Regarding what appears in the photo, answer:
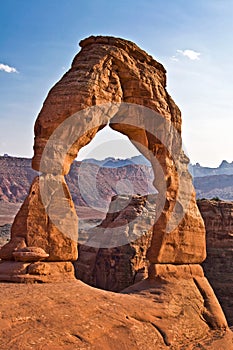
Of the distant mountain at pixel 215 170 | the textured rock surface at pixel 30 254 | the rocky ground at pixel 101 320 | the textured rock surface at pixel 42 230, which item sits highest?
the distant mountain at pixel 215 170

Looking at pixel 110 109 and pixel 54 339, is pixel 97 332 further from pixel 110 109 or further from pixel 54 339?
pixel 110 109

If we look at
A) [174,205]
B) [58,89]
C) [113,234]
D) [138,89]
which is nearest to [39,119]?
[58,89]

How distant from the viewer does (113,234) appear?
70.6 ft

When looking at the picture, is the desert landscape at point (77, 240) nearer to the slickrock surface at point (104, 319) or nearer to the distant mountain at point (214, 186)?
Answer: the slickrock surface at point (104, 319)

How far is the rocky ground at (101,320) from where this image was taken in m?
6.80

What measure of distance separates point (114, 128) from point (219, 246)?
9.46m

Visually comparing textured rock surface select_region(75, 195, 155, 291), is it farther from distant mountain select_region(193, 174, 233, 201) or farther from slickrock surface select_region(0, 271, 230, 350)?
distant mountain select_region(193, 174, 233, 201)

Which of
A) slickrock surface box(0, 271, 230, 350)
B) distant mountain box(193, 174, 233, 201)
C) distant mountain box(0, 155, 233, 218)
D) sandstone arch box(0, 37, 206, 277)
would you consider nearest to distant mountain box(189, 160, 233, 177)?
distant mountain box(193, 174, 233, 201)

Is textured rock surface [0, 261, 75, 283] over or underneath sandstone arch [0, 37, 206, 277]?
underneath

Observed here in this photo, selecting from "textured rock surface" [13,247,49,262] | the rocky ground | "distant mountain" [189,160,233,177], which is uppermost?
A: "distant mountain" [189,160,233,177]

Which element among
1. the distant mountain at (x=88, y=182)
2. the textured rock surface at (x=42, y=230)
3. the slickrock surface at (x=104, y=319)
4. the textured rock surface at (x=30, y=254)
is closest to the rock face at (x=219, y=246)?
the slickrock surface at (x=104, y=319)

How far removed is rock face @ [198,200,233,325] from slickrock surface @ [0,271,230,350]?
8037 millimetres

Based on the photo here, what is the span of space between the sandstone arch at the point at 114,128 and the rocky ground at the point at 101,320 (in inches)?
45.3

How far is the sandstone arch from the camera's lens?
9.87 meters
